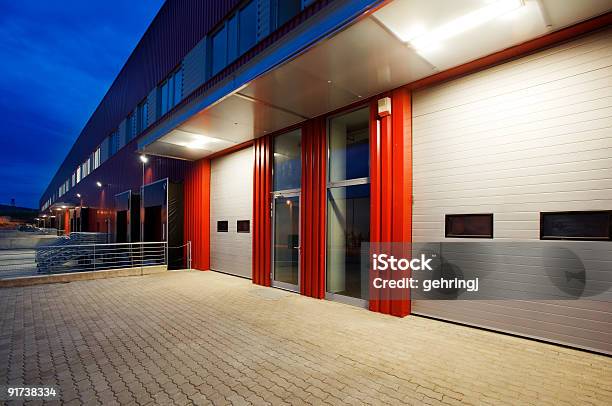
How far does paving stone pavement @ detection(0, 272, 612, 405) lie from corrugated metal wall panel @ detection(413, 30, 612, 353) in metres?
0.41

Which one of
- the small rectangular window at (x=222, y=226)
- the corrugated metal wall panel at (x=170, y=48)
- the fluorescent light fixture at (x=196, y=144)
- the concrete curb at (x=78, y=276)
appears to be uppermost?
the corrugated metal wall panel at (x=170, y=48)

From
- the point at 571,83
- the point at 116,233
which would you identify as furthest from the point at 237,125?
the point at 116,233

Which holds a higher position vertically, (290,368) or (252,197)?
(252,197)

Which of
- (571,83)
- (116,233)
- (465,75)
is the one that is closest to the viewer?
(571,83)

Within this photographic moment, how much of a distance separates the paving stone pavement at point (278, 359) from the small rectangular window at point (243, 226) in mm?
3570

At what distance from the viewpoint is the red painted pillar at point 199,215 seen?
1098 centimetres

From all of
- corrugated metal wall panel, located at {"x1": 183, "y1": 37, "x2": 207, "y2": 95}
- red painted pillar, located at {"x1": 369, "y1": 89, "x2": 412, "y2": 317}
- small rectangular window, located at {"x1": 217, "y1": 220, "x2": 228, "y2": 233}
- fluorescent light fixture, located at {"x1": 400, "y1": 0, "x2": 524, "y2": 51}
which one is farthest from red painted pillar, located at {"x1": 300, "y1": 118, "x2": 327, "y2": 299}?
corrugated metal wall panel, located at {"x1": 183, "y1": 37, "x2": 207, "y2": 95}

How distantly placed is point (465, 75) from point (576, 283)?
11.4 feet

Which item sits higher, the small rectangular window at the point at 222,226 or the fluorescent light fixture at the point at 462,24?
the fluorescent light fixture at the point at 462,24

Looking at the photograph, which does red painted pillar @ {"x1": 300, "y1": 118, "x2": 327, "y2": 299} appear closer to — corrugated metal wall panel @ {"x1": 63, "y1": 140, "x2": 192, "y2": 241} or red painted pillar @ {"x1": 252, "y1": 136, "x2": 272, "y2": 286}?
red painted pillar @ {"x1": 252, "y1": 136, "x2": 272, "y2": 286}

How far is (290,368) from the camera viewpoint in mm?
3443

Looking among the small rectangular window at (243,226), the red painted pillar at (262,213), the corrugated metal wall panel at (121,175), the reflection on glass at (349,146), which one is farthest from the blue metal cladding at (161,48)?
the small rectangular window at (243,226)

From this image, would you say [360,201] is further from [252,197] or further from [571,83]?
[571,83]

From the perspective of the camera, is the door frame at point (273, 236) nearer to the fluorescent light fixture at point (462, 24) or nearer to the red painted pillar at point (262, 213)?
the red painted pillar at point (262, 213)
